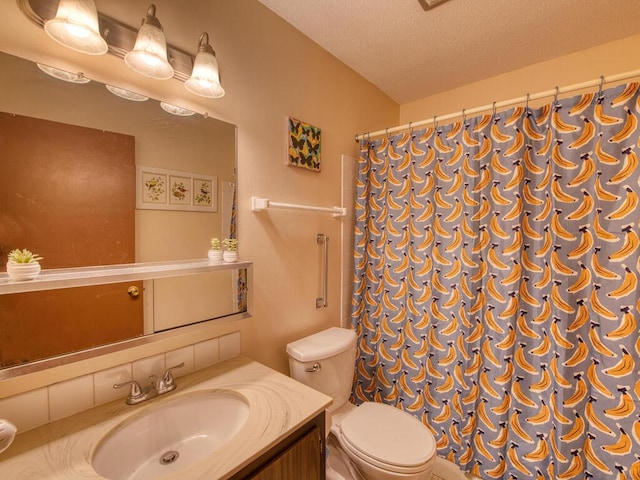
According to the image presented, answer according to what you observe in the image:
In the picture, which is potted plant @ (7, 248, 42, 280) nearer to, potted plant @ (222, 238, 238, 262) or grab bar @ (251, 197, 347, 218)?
potted plant @ (222, 238, 238, 262)

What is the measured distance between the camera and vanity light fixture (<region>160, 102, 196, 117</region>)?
1.05 metres

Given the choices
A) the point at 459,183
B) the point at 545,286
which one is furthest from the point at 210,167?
the point at 545,286

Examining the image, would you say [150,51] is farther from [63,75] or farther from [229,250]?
[229,250]

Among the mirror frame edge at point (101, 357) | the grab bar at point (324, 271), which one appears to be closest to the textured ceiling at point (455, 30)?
the grab bar at point (324, 271)

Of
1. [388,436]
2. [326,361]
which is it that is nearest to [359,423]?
[388,436]

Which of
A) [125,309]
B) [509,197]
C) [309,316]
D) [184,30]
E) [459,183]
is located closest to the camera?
[125,309]

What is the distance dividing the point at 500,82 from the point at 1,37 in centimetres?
258

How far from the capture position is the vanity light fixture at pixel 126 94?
0.92 meters

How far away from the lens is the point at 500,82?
1.98 m

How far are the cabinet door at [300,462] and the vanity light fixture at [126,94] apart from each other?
1.25 meters

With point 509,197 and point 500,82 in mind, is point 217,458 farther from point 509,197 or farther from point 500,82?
point 500,82

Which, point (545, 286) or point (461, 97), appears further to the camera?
point (461, 97)

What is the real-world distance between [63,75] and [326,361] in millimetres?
1530

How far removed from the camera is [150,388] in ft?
3.16
